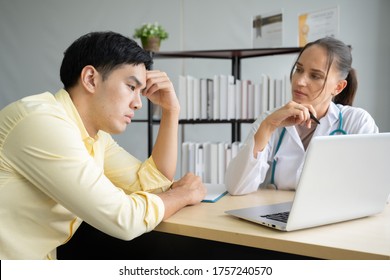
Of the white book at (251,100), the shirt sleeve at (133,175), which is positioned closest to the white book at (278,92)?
the white book at (251,100)

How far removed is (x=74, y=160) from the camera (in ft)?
3.39

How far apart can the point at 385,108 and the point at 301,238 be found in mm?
2523

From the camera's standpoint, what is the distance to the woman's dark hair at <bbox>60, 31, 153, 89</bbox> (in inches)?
47.5

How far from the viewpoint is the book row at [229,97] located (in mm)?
2883

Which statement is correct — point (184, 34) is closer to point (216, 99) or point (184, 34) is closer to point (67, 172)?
point (216, 99)

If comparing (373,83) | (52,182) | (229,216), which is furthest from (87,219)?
(373,83)

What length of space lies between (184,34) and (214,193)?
108 inches

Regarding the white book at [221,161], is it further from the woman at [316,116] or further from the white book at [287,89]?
the woman at [316,116]

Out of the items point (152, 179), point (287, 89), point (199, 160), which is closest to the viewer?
point (152, 179)

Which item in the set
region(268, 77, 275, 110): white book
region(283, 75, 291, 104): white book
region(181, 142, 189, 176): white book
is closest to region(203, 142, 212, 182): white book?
region(181, 142, 189, 176): white book

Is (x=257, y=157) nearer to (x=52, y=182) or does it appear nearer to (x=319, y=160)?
(x=319, y=160)

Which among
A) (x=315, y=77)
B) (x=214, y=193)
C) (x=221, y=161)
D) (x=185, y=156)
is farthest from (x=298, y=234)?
(x=185, y=156)

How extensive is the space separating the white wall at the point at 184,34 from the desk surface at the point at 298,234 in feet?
7.19

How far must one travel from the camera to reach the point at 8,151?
41.8 inches
